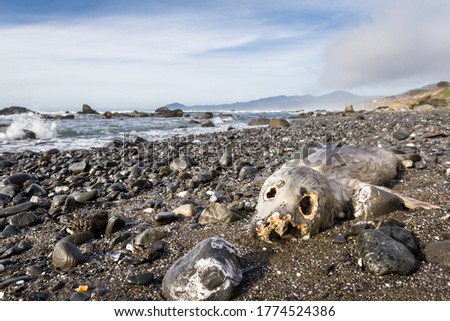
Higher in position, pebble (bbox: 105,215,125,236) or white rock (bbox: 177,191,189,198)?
white rock (bbox: 177,191,189,198)

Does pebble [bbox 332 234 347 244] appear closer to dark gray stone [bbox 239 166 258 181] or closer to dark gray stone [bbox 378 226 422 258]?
dark gray stone [bbox 378 226 422 258]

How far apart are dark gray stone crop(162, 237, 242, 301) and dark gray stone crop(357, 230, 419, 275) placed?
1022mm

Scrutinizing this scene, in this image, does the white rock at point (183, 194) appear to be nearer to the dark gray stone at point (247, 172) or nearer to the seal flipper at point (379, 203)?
the dark gray stone at point (247, 172)

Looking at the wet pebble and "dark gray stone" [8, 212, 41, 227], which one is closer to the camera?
the wet pebble

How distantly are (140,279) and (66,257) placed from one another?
0.96 meters

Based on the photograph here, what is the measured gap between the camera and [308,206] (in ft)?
10.9

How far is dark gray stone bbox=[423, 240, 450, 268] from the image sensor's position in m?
2.65

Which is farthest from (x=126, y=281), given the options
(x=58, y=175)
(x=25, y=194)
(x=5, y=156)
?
(x=5, y=156)

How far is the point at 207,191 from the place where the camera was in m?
5.38

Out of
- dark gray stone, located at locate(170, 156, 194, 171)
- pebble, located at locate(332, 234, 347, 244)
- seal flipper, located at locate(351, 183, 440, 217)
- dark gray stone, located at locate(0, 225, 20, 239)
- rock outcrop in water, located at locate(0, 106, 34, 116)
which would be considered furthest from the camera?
rock outcrop in water, located at locate(0, 106, 34, 116)

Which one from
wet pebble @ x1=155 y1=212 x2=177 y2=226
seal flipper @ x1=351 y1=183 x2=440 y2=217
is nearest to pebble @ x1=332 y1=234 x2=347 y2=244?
seal flipper @ x1=351 y1=183 x2=440 y2=217

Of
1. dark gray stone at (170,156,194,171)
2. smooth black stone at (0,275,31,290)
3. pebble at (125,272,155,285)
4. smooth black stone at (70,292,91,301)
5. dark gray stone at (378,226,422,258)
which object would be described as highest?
dark gray stone at (170,156,194,171)

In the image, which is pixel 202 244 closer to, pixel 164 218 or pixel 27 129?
pixel 164 218

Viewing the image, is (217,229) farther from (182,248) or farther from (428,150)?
(428,150)
